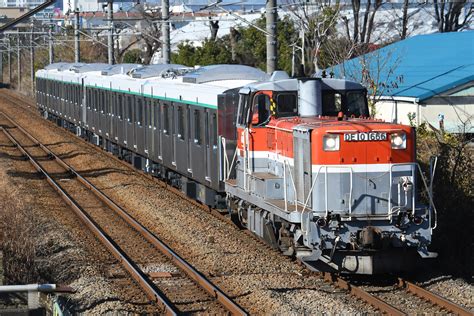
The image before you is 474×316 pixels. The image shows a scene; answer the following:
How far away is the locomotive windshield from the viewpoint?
582 inches

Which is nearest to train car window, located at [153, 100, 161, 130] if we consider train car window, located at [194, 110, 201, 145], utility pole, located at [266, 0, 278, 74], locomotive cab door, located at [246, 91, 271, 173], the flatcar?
train car window, located at [194, 110, 201, 145]

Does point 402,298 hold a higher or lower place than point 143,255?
higher

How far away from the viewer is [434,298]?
1234cm

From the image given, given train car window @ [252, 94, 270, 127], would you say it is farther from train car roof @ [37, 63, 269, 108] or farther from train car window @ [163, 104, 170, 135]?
train car window @ [163, 104, 170, 135]

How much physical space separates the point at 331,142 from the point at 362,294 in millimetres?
2142

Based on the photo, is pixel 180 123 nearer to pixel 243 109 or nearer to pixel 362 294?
pixel 243 109

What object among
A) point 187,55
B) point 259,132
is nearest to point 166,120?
point 259,132

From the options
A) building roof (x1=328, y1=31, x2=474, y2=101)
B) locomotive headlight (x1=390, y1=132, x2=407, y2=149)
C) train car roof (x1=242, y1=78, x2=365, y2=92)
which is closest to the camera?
locomotive headlight (x1=390, y1=132, x2=407, y2=149)

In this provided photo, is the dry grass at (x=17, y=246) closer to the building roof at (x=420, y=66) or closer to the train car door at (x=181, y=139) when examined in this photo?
the train car door at (x=181, y=139)

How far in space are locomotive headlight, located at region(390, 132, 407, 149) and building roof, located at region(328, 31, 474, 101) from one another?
12.1m

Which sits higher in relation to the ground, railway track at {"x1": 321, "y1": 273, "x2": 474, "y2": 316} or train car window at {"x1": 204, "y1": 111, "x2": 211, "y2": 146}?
train car window at {"x1": 204, "y1": 111, "x2": 211, "y2": 146}

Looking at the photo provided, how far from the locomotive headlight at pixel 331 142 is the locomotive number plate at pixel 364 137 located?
141mm

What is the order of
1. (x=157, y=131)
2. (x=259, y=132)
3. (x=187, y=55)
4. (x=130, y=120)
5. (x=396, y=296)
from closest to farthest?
(x=396, y=296) → (x=259, y=132) → (x=157, y=131) → (x=130, y=120) → (x=187, y=55)

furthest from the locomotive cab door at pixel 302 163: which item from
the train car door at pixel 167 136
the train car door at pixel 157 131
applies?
the train car door at pixel 157 131
